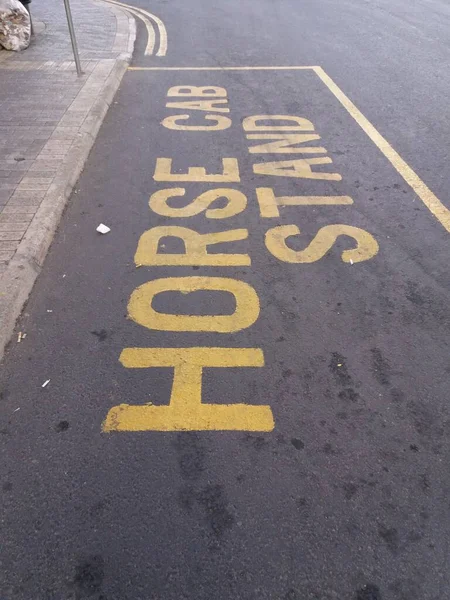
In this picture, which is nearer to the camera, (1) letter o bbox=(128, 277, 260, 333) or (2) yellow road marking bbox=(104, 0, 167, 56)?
(1) letter o bbox=(128, 277, 260, 333)

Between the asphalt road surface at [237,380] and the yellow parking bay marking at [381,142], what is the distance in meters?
0.05

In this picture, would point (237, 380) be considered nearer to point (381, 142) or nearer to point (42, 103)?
point (381, 142)

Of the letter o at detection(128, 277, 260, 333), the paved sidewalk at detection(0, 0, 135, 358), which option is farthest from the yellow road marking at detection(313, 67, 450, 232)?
the paved sidewalk at detection(0, 0, 135, 358)

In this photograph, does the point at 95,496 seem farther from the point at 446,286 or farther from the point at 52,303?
the point at 446,286

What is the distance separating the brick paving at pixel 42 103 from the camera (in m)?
4.92

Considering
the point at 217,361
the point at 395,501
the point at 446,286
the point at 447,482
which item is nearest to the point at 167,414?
the point at 217,361

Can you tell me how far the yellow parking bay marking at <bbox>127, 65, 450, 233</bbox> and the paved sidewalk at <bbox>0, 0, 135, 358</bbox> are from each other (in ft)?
4.74

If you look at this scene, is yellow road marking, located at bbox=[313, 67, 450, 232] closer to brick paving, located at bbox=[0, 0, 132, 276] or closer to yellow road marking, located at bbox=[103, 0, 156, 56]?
brick paving, located at bbox=[0, 0, 132, 276]

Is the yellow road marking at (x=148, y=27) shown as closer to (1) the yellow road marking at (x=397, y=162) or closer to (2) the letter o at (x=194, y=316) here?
(1) the yellow road marking at (x=397, y=162)

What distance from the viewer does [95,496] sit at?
8.52ft

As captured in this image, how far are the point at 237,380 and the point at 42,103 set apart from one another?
19.2 ft

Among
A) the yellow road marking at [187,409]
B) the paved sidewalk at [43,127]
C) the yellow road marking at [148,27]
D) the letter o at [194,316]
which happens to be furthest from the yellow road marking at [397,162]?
the yellow road marking at [148,27]

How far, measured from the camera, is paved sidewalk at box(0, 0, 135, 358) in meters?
4.18

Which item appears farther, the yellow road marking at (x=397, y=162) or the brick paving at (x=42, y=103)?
the yellow road marking at (x=397, y=162)
